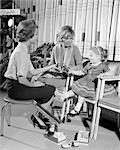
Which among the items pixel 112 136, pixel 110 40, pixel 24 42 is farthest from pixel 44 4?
pixel 112 136

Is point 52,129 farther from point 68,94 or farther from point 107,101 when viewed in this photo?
point 107,101

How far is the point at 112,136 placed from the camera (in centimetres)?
242

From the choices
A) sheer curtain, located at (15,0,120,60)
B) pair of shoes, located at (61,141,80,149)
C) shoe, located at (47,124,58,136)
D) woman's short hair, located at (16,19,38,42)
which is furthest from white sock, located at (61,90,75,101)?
sheer curtain, located at (15,0,120,60)

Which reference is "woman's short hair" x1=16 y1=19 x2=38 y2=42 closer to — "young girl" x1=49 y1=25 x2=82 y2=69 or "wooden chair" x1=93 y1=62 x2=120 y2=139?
"young girl" x1=49 y1=25 x2=82 y2=69

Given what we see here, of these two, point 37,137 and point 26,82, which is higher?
point 26,82

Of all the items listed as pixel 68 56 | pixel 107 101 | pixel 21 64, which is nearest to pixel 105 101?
pixel 107 101

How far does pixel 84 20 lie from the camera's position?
135 inches

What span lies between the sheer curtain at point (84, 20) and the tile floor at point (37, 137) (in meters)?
1.09

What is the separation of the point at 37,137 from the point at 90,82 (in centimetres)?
77

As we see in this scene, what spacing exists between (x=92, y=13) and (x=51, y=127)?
1.73 metres

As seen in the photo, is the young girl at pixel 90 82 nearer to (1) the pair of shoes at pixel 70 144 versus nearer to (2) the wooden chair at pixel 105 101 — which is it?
(2) the wooden chair at pixel 105 101

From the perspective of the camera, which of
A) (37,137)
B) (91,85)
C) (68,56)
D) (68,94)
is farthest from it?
(68,56)

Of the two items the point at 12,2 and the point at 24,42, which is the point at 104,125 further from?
the point at 12,2

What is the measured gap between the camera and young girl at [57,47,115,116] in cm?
250
